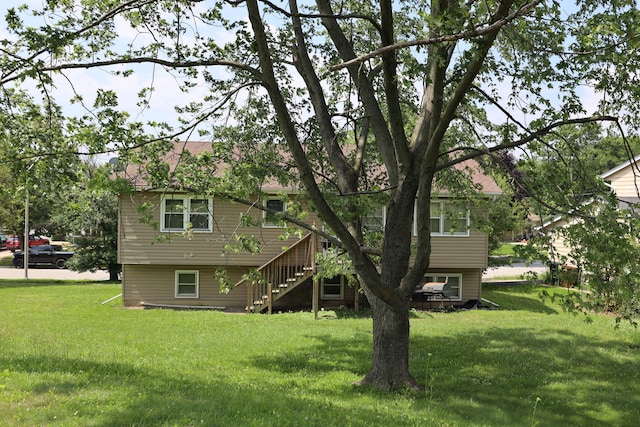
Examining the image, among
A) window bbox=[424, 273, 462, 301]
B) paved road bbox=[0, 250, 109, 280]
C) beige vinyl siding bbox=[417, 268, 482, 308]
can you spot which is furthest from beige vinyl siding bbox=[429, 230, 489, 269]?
paved road bbox=[0, 250, 109, 280]

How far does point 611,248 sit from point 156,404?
221 inches

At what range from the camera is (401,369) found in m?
8.95

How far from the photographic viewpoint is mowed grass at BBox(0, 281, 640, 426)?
21.7 feet

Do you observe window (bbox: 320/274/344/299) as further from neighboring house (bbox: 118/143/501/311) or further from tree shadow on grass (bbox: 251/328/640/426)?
tree shadow on grass (bbox: 251/328/640/426)

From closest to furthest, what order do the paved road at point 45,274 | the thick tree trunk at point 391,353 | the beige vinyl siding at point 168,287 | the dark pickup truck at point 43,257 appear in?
the thick tree trunk at point 391,353 < the beige vinyl siding at point 168,287 < the paved road at point 45,274 < the dark pickup truck at point 43,257

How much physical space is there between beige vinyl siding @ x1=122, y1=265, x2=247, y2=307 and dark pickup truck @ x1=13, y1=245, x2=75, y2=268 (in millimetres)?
19555

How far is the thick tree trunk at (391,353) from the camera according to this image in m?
8.90

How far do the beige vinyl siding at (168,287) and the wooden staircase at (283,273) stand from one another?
1.76 m

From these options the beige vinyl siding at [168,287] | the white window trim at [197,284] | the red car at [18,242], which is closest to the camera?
the beige vinyl siding at [168,287]

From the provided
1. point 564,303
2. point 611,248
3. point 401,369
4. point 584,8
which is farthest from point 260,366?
point 584,8

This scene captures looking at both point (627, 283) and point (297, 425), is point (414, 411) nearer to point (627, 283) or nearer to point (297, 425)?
point (297, 425)

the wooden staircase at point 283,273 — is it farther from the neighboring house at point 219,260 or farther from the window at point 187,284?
the window at point 187,284

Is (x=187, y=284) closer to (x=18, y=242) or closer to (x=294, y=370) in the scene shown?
(x=294, y=370)

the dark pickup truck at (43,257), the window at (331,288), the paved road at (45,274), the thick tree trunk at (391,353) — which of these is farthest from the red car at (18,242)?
the thick tree trunk at (391,353)
